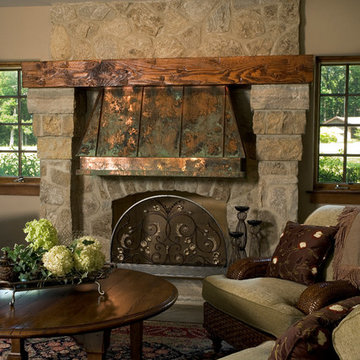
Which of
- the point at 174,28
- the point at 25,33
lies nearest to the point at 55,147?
the point at 25,33

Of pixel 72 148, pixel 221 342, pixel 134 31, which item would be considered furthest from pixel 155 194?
pixel 221 342

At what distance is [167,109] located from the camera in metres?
4.48

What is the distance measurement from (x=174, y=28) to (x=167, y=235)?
1721 mm

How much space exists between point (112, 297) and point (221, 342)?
1.07 meters

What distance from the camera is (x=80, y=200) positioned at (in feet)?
15.7

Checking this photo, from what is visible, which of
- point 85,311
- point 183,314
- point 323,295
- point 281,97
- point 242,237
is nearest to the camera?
point 85,311

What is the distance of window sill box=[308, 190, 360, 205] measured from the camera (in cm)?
448

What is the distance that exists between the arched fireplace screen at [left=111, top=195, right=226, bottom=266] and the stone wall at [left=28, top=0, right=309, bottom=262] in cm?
17

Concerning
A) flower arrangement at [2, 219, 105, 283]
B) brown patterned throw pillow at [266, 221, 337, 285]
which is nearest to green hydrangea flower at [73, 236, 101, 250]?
flower arrangement at [2, 219, 105, 283]

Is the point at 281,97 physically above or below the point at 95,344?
above

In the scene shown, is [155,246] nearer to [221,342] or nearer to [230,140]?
[230,140]

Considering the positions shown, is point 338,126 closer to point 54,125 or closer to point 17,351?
point 54,125

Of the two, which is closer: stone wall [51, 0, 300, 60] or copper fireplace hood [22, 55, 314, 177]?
copper fireplace hood [22, 55, 314, 177]

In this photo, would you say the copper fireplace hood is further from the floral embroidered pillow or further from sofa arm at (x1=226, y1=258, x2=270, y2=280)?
the floral embroidered pillow
